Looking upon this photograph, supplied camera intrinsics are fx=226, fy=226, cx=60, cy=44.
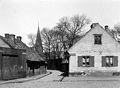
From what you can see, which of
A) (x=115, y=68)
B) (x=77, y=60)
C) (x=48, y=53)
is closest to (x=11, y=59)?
(x=77, y=60)

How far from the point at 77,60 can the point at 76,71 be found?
1534 mm

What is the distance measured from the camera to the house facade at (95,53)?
31.5 m

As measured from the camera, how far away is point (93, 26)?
3269 cm

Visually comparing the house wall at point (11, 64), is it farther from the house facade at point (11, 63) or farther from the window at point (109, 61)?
the window at point (109, 61)

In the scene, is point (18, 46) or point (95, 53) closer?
point (95, 53)

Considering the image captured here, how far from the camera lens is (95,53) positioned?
104 ft

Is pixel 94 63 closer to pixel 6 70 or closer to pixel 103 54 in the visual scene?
pixel 103 54

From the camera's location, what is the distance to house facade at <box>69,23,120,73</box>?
3147cm

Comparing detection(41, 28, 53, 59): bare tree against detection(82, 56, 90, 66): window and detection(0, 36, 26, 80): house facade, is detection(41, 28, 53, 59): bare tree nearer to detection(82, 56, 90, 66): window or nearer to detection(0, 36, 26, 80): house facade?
detection(82, 56, 90, 66): window

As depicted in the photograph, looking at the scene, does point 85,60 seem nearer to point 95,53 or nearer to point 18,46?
point 95,53

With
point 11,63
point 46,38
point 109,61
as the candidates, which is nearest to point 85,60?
point 109,61

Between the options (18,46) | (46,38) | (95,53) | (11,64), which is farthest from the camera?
(46,38)

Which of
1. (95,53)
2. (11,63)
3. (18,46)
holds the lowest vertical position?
(11,63)

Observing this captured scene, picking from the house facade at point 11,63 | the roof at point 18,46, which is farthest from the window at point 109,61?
the house facade at point 11,63
